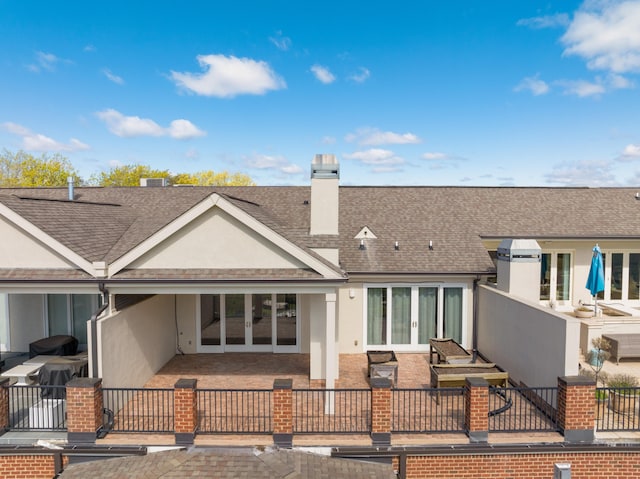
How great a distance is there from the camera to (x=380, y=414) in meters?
7.80

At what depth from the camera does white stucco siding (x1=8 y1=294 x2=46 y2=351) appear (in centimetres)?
1291

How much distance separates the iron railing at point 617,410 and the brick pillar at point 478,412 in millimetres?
2343

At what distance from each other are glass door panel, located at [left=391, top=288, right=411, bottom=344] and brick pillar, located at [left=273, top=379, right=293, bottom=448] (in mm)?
6509

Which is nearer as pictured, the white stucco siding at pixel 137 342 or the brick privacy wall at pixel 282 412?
the brick privacy wall at pixel 282 412

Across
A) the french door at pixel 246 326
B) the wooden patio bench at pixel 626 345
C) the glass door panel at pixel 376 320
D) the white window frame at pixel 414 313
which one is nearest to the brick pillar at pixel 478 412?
the white window frame at pixel 414 313

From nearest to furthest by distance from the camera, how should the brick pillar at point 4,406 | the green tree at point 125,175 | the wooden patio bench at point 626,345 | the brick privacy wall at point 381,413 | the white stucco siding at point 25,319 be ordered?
the brick privacy wall at point 381,413 < the brick pillar at point 4,406 < the wooden patio bench at point 626,345 < the white stucco siding at point 25,319 < the green tree at point 125,175

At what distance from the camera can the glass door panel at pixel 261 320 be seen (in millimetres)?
13227

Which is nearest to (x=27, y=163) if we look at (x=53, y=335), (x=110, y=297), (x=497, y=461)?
(x=53, y=335)

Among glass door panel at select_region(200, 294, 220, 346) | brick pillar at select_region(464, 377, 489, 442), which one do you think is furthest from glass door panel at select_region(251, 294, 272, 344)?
brick pillar at select_region(464, 377, 489, 442)

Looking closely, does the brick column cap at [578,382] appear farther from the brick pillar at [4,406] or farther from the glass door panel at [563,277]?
the brick pillar at [4,406]

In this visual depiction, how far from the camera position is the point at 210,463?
290 inches

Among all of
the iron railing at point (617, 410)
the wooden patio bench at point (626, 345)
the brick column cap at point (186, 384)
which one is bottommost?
the iron railing at point (617, 410)

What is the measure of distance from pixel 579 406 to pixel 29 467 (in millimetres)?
10659

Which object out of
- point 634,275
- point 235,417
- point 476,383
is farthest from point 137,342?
point 634,275
